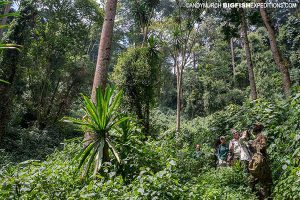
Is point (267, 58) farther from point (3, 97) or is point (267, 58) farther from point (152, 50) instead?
point (3, 97)

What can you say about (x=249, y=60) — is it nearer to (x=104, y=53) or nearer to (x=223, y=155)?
(x=223, y=155)

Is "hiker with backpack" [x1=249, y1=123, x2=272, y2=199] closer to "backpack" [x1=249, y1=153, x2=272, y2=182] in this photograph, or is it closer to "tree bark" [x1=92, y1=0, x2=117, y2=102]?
"backpack" [x1=249, y1=153, x2=272, y2=182]

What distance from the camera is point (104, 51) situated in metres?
6.74

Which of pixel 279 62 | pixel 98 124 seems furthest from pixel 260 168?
pixel 279 62

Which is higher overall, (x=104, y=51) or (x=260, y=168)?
(x=104, y=51)

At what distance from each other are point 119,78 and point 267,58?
1682cm

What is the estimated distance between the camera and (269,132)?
295 inches

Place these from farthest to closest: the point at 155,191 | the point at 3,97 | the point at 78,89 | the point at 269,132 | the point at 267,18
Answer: the point at 78,89 < the point at 3,97 < the point at 267,18 < the point at 269,132 < the point at 155,191

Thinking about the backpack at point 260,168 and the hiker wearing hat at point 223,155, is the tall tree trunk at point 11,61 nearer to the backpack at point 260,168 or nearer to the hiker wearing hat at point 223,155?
the hiker wearing hat at point 223,155

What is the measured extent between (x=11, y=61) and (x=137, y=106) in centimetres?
763

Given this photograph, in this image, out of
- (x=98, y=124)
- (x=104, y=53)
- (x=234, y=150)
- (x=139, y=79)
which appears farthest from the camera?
(x=139, y=79)

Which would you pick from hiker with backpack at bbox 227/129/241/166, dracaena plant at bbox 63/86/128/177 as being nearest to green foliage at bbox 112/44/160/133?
hiker with backpack at bbox 227/129/241/166

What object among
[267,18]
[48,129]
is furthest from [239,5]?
[48,129]

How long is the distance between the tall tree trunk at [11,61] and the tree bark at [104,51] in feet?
32.4
